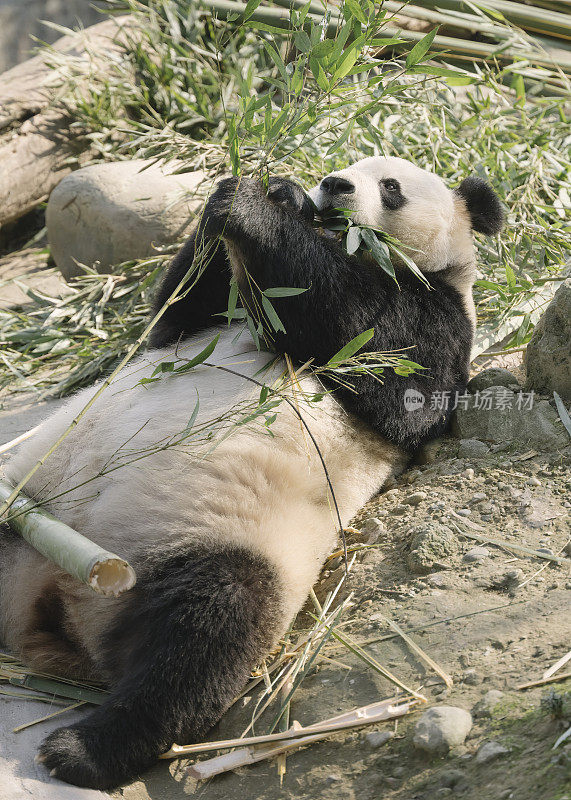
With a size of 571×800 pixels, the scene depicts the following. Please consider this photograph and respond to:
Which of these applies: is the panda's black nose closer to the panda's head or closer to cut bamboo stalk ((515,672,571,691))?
the panda's head

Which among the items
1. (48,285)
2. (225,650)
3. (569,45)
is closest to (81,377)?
(48,285)

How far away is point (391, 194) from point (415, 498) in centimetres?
116

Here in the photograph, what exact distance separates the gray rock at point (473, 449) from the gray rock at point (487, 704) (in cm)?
117

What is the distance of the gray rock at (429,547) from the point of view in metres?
2.50

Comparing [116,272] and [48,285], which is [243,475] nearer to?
[116,272]

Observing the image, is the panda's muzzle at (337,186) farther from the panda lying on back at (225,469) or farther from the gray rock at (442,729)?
the gray rock at (442,729)

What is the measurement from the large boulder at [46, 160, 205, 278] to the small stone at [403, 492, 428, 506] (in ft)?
8.18

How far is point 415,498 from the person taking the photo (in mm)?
2826

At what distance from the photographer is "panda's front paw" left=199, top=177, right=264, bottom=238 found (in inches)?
103

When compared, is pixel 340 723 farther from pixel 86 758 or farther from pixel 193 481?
pixel 193 481

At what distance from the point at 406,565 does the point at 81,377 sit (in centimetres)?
238

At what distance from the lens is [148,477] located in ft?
8.41

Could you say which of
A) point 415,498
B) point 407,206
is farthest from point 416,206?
point 415,498

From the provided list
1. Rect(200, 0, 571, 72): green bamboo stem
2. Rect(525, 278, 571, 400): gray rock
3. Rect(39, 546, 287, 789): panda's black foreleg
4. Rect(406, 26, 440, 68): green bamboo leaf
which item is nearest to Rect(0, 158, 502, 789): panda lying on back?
Rect(39, 546, 287, 789): panda's black foreleg
